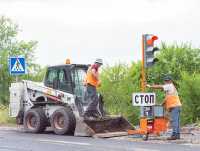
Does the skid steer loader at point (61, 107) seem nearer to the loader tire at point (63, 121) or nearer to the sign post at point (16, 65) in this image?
the loader tire at point (63, 121)

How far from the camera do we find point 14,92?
25.8 m

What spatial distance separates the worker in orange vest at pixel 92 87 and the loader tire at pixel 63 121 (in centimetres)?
52

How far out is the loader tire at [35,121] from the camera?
24250mm

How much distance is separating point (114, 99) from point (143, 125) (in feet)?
28.0

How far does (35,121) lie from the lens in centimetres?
2462

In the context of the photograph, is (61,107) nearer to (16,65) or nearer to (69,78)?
(69,78)

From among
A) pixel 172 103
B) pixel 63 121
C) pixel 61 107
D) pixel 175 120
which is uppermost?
pixel 172 103

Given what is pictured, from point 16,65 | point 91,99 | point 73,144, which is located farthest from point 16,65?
point 73,144

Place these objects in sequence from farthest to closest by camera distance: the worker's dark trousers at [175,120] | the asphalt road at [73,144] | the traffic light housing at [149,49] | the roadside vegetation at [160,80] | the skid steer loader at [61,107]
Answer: the roadside vegetation at [160,80] → the skid steer loader at [61,107] → the traffic light housing at [149,49] → the worker's dark trousers at [175,120] → the asphalt road at [73,144]

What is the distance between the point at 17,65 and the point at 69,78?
5464mm

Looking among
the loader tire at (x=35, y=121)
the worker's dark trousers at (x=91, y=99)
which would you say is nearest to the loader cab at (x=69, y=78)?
the worker's dark trousers at (x=91, y=99)

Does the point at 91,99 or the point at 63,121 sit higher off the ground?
the point at 91,99

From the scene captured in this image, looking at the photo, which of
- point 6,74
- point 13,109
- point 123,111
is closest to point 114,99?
point 123,111

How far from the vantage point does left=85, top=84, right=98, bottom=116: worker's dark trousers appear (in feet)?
74.9
